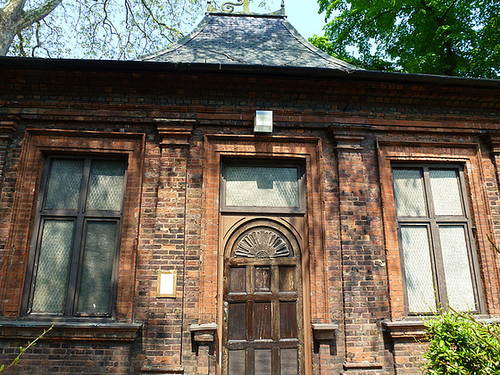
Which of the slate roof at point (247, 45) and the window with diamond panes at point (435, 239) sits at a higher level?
the slate roof at point (247, 45)

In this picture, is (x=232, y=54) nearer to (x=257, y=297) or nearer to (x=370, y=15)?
(x=257, y=297)

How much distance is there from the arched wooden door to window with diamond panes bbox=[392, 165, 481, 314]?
172cm

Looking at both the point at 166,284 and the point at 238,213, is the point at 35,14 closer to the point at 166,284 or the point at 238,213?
the point at 238,213

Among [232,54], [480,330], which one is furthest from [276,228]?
[232,54]

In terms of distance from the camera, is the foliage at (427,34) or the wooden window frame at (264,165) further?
the foliage at (427,34)

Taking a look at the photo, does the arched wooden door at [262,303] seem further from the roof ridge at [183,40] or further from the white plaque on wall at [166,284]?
the roof ridge at [183,40]

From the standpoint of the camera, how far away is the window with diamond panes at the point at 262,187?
502cm

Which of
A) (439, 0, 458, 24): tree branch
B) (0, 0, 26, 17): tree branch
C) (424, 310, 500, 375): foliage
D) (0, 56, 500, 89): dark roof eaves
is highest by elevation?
(439, 0, 458, 24): tree branch

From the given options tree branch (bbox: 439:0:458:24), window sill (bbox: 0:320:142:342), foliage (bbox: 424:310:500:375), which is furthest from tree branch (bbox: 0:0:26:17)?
tree branch (bbox: 439:0:458:24)

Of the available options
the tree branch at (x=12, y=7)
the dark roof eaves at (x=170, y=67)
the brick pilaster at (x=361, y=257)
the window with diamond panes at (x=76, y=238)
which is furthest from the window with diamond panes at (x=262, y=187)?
the tree branch at (x=12, y=7)

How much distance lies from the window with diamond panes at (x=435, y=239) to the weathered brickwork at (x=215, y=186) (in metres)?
0.20

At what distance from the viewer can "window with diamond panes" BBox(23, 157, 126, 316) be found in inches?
180

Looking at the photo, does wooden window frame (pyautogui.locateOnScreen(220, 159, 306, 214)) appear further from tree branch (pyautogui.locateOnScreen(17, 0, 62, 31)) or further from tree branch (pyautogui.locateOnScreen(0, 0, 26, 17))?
tree branch (pyautogui.locateOnScreen(17, 0, 62, 31))

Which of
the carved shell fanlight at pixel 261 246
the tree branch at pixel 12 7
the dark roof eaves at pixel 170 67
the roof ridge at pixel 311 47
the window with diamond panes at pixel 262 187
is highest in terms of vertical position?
the tree branch at pixel 12 7
